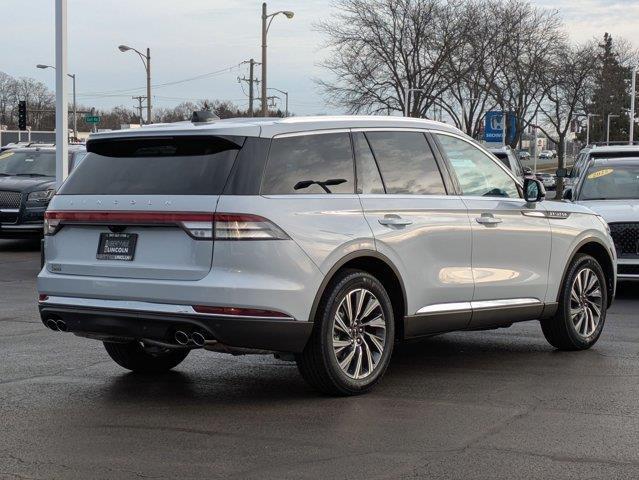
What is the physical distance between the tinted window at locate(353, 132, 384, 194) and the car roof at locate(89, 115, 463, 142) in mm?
120

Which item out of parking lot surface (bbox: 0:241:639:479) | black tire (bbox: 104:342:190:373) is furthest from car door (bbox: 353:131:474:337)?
black tire (bbox: 104:342:190:373)

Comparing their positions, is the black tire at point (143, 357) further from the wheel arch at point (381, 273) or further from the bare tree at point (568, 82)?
the bare tree at point (568, 82)

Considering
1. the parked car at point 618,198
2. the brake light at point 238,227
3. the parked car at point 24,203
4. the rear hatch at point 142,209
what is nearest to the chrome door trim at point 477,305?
the brake light at point 238,227

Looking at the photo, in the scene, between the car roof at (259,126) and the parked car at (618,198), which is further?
the parked car at (618,198)

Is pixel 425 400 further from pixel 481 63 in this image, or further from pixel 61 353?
pixel 481 63

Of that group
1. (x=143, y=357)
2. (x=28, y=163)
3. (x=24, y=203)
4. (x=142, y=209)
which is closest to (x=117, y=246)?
(x=142, y=209)

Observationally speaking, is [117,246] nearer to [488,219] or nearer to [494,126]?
[488,219]

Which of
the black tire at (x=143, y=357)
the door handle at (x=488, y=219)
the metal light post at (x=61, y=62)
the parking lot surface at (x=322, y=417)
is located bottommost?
the parking lot surface at (x=322, y=417)

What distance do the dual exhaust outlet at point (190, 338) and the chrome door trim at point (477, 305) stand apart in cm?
165

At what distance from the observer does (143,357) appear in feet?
25.1

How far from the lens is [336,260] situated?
6.49 m

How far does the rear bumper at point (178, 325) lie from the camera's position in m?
6.12

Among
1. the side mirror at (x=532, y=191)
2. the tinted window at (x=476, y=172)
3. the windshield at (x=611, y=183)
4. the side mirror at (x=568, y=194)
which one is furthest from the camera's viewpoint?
the side mirror at (x=568, y=194)

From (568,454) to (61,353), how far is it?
15.1 feet
